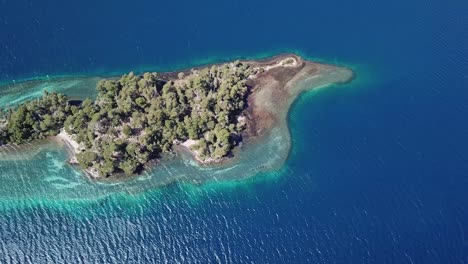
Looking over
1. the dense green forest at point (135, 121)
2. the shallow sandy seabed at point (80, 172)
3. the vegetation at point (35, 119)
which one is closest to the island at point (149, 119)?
the dense green forest at point (135, 121)

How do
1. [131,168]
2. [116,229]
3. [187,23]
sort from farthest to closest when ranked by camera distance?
[187,23] → [131,168] → [116,229]

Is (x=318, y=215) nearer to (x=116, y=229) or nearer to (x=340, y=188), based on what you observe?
(x=340, y=188)

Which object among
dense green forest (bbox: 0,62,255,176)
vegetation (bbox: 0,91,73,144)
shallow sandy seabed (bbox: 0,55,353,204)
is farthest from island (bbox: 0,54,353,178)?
shallow sandy seabed (bbox: 0,55,353,204)

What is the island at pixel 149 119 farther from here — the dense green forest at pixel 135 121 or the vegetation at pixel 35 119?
the vegetation at pixel 35 119

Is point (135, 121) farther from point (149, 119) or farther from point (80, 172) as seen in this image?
point (80, 172)

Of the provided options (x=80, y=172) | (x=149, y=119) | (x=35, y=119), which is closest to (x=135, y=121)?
(x=149, y=119)

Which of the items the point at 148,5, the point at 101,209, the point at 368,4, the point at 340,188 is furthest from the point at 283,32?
the point at 101,209

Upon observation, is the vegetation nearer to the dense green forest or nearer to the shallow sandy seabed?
the dense green forest
